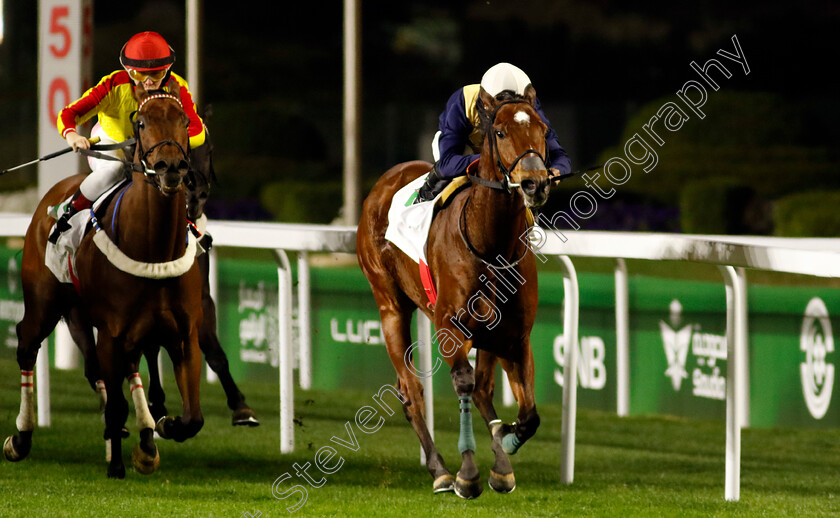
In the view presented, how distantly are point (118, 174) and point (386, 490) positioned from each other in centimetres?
161

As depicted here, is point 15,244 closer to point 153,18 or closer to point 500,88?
point 500,88

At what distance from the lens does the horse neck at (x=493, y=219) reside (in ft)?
14.0

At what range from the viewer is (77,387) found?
8406 millimetres

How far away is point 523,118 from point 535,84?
826 inches

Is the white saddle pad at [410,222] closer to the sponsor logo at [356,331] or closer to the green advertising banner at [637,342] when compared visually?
the green advertising banner at [637,342]

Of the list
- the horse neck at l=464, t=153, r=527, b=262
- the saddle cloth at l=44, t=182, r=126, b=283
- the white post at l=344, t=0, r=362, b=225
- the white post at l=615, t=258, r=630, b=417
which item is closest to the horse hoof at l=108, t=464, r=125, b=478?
the saddle cloth at l=44, t=182, r=126, b=283

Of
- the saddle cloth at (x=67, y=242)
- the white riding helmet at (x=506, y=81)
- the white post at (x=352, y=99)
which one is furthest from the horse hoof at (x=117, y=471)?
the white post at (x=352, y=99)

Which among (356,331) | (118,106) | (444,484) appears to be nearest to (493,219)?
(444,484)

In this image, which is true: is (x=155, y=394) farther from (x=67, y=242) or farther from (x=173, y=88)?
(x=173, y=88)

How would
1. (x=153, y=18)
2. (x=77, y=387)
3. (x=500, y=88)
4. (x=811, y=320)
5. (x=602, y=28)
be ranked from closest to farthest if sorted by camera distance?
(x=500, y=88), (x=811, y=320), (x=77, y=387), (x=602, y=28), (x=153, y=18)

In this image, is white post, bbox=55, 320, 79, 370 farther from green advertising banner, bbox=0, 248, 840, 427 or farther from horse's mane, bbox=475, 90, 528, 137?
horse's mane, bbox=475, 90, 528, 137

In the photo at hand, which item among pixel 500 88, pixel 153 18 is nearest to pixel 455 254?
pixel 500 88

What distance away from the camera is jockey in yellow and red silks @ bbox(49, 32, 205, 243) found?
5.00 metres

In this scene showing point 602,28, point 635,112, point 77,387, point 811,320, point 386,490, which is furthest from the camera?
point 602,28
